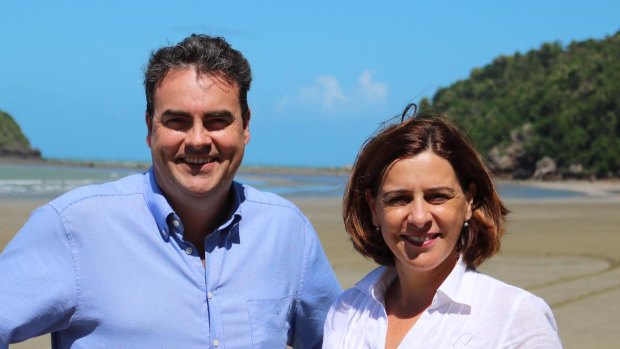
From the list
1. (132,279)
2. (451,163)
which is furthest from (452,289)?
(132,279)

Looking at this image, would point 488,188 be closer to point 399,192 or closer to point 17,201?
point 399,192

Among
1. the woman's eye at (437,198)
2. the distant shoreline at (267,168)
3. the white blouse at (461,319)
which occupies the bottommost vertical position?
the distant shoreline at (267,168)

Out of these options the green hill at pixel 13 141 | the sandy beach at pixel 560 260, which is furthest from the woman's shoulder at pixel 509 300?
the green hill at pixel 13 141

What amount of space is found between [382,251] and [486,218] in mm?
415

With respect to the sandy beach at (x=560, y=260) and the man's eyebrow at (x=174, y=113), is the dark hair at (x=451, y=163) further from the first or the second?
the sandy beach at (x=560, y=260)

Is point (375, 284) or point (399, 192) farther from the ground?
point (399, 192)

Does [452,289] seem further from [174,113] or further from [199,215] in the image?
[174,113]

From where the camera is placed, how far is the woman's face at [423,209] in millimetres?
2721

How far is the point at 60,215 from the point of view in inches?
113

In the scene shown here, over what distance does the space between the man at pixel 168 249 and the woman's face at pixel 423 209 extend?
0.59 meters

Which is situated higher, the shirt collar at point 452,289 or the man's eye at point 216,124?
the man's eye at point 216,124

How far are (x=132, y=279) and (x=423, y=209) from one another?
1.01 m

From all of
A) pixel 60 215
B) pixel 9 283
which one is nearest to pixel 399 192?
pixel 60 215

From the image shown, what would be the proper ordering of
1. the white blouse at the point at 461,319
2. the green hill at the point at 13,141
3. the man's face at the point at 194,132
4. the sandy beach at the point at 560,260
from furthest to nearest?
the green hill at the point at 13,141, the sandy beach at the point at 560,260, the man's face at the point at 194,132, the white blouse at the point at 461,319
